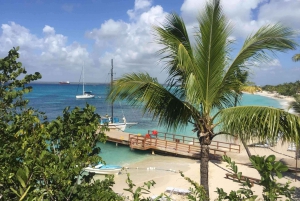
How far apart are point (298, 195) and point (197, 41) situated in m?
9.24

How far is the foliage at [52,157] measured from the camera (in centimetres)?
197

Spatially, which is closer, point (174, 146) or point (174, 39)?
point (174, 39)

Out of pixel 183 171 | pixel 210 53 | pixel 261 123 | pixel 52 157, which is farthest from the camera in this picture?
pixel 183 171

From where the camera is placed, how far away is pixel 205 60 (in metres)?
4.80

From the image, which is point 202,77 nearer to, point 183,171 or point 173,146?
point 183,171

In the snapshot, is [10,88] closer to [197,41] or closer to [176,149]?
[197,41]

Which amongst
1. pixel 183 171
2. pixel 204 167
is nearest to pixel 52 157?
pixel 204 167

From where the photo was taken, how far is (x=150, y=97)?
4.85 metres

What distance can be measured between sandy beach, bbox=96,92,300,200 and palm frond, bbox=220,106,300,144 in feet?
24.7

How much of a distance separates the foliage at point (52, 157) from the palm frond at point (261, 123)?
97.5 inches

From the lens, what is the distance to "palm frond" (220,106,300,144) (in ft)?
12.8

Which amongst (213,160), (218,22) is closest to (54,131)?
(218,22)

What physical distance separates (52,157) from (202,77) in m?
3.34

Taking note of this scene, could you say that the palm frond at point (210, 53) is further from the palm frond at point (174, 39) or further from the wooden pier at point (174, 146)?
the wooden pier at point (174, 146)
